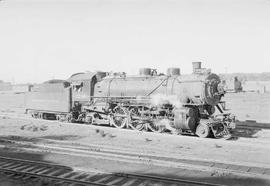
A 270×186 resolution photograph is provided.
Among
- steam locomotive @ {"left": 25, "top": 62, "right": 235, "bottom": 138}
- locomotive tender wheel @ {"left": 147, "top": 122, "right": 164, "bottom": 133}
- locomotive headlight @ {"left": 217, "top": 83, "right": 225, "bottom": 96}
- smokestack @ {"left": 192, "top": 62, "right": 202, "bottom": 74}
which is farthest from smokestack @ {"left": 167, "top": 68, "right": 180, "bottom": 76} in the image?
locomotive tender wheel @ {"left": 147, "top": 122, "right": 164, "bottom": 133}

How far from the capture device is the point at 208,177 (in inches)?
354

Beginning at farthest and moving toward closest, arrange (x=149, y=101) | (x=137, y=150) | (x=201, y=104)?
(x=149, y=101) → (x=201, y=104) → (x=137, y=150)

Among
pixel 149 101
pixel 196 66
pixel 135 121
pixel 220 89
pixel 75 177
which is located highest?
pixel 196 66

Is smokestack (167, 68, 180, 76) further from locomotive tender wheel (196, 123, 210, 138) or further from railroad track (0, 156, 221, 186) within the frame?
railroad track (0, 156, 221, 186)

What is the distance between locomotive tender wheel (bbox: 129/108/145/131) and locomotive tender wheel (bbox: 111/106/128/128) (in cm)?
36

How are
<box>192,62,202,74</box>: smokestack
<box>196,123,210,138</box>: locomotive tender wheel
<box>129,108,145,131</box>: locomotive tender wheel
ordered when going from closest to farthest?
<box>196,123,210,138</box>: locomotive tender wheel, <box>192,62,202,74</box>: smokestack, <box>129,108,145,131</box>: locomotive tender wheel

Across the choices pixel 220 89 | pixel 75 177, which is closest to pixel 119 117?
pixel 220 89

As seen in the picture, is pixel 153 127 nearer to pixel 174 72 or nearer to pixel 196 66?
pixel 174 72

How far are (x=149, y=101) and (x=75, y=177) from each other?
29.6 feet

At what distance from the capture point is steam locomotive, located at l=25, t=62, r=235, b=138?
52.9ft

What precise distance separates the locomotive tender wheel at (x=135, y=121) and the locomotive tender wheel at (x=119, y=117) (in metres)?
0.36

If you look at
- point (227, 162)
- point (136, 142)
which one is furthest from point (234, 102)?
point (227, 162)

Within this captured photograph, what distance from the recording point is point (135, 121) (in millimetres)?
18031

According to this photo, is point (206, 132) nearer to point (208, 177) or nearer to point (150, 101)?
point (150, 101)
